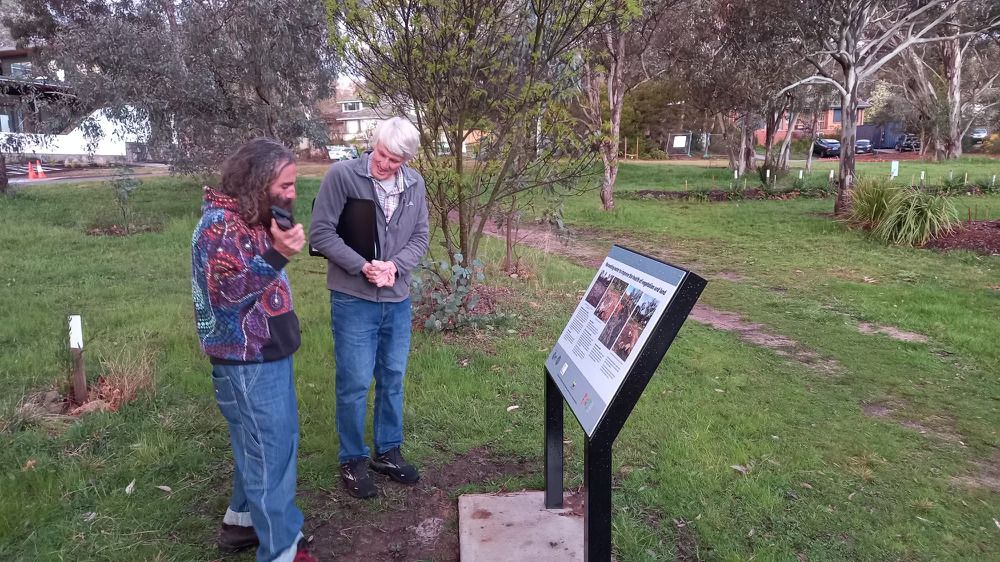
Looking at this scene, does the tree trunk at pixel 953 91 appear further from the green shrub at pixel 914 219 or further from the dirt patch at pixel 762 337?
the dirt patch at pixel 762 337

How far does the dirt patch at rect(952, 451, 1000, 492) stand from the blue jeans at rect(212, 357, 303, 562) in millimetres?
3352

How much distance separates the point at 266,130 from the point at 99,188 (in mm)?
9368

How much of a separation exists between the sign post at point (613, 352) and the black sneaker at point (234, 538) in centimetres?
147

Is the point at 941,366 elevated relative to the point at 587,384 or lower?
lower

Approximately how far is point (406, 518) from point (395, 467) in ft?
1.14

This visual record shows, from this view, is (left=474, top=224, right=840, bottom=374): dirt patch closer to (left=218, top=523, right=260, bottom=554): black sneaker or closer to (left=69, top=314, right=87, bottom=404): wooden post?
(left=218, top=523, right=260, bottom=554): black sneaker

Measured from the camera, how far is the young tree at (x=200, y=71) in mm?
12625

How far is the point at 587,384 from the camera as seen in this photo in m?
2.62

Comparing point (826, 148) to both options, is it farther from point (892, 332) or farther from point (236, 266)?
point (236, 266)

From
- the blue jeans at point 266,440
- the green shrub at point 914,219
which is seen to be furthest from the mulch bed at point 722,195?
the blue jeans at point 266,440

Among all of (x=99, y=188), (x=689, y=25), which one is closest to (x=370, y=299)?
(x=689, y=25)

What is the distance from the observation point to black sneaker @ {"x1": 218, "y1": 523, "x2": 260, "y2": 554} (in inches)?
119

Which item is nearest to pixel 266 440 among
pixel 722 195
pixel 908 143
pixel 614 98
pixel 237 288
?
pixel 237 288

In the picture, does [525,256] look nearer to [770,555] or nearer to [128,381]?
[128,381]
